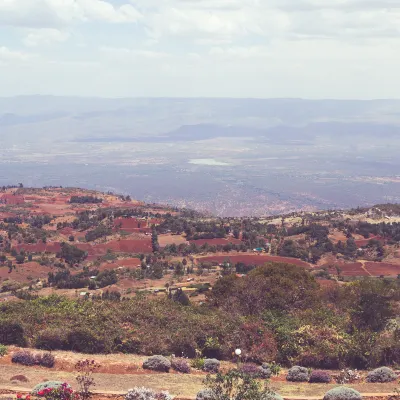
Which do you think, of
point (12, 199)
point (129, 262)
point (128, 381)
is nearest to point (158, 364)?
point (128, 381)

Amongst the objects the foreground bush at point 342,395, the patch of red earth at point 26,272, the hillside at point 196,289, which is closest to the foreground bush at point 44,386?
the hillside at point 196,289

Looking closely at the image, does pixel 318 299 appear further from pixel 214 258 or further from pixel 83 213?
pixel 83 213

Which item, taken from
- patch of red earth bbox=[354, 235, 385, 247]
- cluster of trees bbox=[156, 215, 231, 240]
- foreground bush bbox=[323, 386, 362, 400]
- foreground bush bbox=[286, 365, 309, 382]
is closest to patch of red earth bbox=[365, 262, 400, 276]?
patch of red earth bbox=[354, 235, 385, 247]

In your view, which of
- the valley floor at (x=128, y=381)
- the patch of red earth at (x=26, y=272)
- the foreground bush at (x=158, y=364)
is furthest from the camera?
the patch of red earth at (x=26, y=272)

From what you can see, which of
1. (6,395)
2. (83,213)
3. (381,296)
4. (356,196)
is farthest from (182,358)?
(356,196)

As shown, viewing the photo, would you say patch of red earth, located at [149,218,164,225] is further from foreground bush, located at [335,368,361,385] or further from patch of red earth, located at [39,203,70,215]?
foreground bush, located at [335,368,361,385]

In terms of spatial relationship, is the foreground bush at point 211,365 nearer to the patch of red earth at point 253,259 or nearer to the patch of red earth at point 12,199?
the patch of red earth at point 253,259
